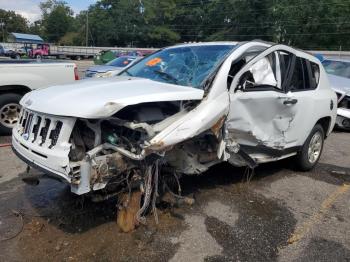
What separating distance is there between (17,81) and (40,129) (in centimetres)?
456

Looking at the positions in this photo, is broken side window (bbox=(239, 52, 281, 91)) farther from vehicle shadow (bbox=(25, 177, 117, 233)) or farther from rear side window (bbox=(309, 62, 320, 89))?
vehicle shadow (bbox=(25, 177, 117, 233))

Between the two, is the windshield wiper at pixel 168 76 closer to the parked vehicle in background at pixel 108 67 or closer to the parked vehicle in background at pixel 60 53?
the parked vehicle in background at pixel 108 67

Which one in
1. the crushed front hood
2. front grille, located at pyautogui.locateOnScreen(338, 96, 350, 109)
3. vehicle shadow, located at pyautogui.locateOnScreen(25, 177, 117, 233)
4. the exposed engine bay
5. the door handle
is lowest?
vehicle shadow, located at pyautogui.locateOnScreen(25, 177, 117, 233)

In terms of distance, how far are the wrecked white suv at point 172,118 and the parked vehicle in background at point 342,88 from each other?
4.48m

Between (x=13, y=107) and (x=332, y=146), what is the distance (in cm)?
644

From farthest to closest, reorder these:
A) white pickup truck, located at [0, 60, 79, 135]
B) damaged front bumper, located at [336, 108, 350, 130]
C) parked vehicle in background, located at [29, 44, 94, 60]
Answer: parked vehicle in background, located at [29, 44, 94, 60], damaged front bumper, located at [336, 108, 350, 130], white pickup truck, located at [0, 60, 79, 135]

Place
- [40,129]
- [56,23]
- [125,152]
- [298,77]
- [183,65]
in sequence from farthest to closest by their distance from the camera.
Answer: [56,23]
[298,77]
[183,65]
[40,129]
[125,152]

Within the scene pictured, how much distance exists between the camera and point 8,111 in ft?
25.7

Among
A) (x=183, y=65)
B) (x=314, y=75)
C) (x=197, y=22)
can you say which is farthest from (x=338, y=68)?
(x=197, y=22)

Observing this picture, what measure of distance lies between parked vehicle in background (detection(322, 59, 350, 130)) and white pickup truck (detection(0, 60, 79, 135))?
6.53m

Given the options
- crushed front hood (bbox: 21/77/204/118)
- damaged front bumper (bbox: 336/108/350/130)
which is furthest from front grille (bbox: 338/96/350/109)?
crushed front hood (bbox: 21/77/204/118)

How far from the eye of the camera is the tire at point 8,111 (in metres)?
7.75

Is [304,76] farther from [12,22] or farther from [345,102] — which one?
[12,22]

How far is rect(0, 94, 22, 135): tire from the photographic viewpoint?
7.75 metres
